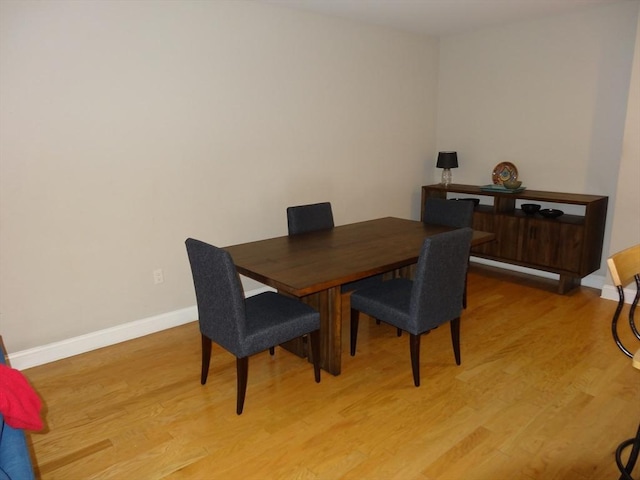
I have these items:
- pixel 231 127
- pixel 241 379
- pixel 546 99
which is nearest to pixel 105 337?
pixel 241 379

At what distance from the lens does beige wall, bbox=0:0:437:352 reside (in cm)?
272

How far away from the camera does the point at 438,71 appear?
5.03 metres

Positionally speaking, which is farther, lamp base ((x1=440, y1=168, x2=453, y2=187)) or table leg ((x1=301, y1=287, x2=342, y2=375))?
lamp base ((x1=440, y1=168, x2=453, y2=187))

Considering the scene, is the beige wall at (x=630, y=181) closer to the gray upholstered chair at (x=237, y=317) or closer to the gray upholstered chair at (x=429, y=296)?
the gray upholstered chair at (x=429, y=296)

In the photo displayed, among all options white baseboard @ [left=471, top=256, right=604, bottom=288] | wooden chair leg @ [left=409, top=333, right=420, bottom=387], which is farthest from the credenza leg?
wooden chair leg @ [left=409, top=333, right=420, bottom=387]

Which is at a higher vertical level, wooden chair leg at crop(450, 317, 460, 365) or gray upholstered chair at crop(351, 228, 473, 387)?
gray upholstered chair at crop(351, 228, 473, 387)

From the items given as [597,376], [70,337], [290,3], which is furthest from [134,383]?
[290,3]

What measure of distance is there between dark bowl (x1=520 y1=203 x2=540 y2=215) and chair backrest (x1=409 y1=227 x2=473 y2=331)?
1.96m

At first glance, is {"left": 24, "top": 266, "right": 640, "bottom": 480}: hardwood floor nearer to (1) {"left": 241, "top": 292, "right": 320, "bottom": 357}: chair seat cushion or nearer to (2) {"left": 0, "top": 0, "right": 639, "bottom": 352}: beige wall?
(1) {"left": 241, "top": 292, "right": 320, "bottom": 357}: chair seat cushion

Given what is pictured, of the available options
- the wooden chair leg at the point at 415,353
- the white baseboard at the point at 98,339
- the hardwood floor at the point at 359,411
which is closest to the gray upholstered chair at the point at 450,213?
the hardwood floor at the point at 359,411

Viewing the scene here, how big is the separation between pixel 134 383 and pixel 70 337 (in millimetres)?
691

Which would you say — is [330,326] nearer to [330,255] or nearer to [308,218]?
[330,255]

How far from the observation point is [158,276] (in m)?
3.37

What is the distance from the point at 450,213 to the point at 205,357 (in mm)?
2153
